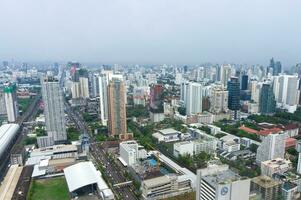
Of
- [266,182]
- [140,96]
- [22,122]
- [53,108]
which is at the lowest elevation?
[22,122]

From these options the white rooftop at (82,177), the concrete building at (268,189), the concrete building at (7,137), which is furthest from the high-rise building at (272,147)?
the concrete building at (7,137)

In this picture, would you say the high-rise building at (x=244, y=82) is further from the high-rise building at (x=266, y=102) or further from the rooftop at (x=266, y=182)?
the rooftop at (x=266, y=182)

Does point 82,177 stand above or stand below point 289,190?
below

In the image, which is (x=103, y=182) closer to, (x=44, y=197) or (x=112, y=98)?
(x=44, y=197)

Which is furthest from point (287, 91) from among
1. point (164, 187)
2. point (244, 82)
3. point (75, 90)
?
point (75, 90)

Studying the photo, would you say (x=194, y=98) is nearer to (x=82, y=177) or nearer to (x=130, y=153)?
(x=130, y=153)

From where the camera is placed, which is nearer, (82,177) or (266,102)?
(82,177)

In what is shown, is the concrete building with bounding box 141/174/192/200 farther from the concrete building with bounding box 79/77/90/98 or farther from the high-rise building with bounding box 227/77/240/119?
the concrete building with bounding box 79/77/90/98

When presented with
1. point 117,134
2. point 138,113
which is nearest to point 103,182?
point 117,134
